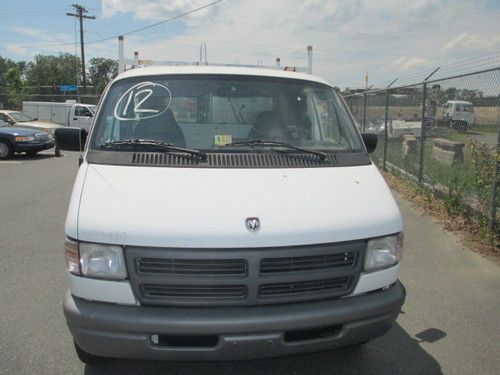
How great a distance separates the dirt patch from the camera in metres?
6.18

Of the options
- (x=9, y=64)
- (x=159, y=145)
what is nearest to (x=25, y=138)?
(x=159, y=145)

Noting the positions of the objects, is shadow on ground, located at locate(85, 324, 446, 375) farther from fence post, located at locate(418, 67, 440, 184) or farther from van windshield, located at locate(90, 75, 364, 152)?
fence post, located at locate(418, 67, 440, 184)

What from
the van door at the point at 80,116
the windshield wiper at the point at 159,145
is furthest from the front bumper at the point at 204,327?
the van door at the point at 80,116

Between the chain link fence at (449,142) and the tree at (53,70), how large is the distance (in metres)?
88.2

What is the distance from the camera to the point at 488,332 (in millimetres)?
4125

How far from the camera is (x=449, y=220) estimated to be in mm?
7469

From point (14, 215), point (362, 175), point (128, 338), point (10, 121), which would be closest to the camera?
point (128, 338)

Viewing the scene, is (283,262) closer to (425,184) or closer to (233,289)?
(233,289)

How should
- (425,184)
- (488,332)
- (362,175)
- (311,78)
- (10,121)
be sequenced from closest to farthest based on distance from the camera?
(362,175), (488,332), (311,78), (425,184), (10,121)

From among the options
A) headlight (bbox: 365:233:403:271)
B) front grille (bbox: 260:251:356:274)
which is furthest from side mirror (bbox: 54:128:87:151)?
headlight (bbox: 365:233:403:271)

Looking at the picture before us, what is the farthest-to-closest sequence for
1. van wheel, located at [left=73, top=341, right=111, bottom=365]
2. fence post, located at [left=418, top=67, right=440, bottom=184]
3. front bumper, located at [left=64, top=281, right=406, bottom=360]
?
fence post, located at [left=418, top=67, right=440, bottom=184] < van wheel, located at [left=73, top=341, right=111, bottom=365] < front bumper, located at [left=64, top=281, right=406, bottom=360]

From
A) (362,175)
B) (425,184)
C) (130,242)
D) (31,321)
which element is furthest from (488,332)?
(425,184)

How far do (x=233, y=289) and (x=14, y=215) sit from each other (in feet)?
21.0

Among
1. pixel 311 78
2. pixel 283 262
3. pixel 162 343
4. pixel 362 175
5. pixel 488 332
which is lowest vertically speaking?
pixel 488 332
